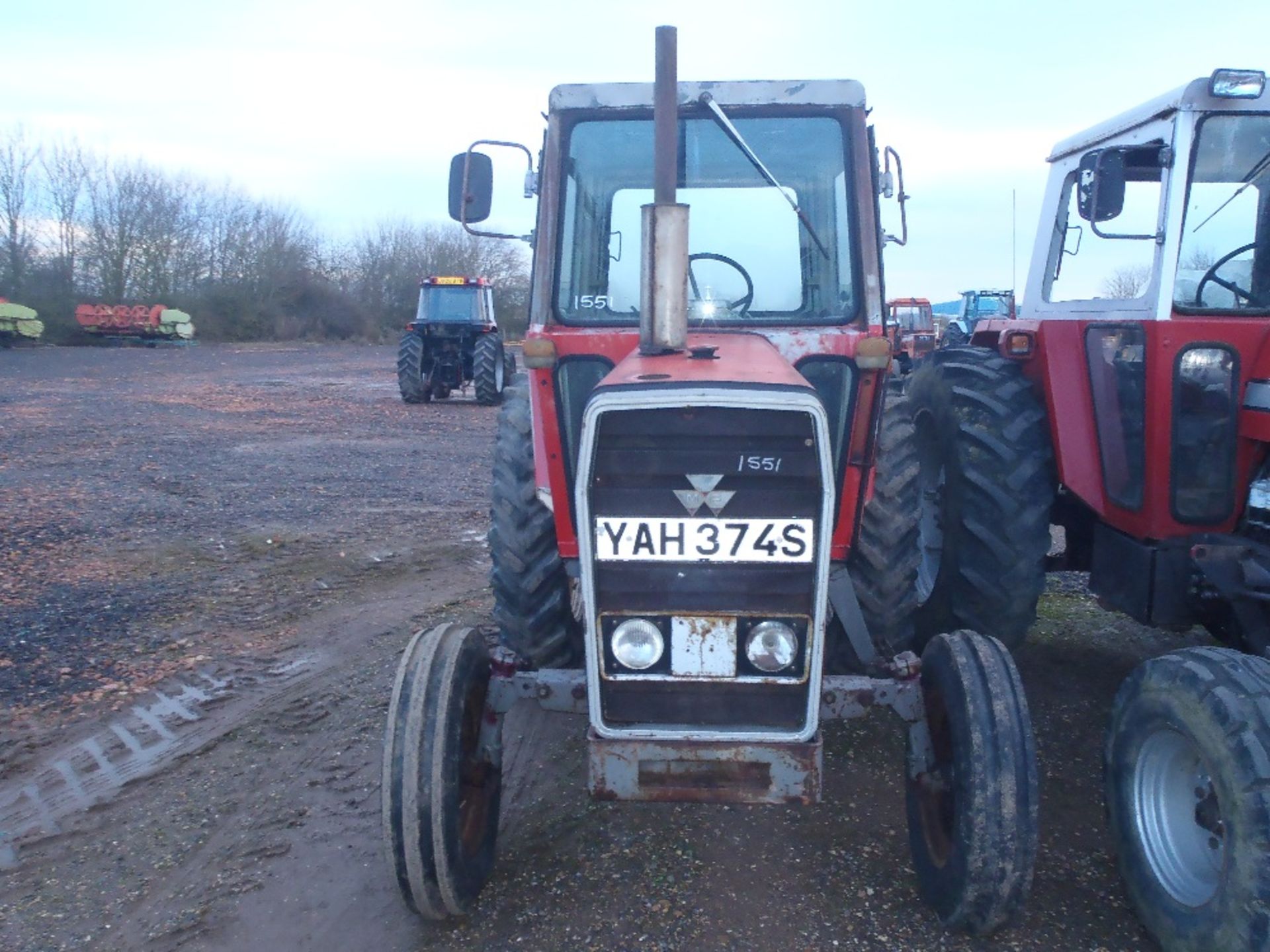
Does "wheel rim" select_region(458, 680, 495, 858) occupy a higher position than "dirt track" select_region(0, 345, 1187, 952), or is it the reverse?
"wheel rim" select_region(458, 680, 495, 858)

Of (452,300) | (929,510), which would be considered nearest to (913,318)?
(452,300)

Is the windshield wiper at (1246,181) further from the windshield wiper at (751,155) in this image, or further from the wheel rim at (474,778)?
the wheel rim at (474,778)

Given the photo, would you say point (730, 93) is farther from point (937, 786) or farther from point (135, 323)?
point (135, 323)

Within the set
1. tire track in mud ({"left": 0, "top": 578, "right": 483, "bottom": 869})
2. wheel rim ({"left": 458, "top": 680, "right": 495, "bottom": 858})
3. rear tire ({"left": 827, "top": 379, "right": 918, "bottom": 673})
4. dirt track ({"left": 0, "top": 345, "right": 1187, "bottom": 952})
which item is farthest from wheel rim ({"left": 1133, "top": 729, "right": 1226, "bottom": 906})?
tire track in mud ({"left": 0, "top": 578, "right": 483, "bottom": 869})

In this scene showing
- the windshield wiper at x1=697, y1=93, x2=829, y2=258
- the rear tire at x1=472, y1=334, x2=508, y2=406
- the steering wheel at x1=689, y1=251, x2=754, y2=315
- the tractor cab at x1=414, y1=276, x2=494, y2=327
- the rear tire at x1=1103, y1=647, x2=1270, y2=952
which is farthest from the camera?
the tractor cab at x1=414, y1=276, x2=494, y2=327

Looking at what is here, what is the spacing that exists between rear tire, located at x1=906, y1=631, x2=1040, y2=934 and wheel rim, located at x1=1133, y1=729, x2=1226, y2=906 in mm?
438

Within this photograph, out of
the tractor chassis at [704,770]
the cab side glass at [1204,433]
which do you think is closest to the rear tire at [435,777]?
the tractor chassis at [704,770]

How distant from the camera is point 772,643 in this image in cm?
286

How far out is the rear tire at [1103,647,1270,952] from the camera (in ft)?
8.25

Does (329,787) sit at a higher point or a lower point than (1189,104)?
lower

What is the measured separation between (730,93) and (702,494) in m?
1.75

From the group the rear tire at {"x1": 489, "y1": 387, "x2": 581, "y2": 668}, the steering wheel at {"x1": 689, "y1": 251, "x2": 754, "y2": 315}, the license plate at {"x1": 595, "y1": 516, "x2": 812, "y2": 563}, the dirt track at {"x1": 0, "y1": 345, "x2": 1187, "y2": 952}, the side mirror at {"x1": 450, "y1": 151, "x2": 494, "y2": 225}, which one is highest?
the side mirror at {"x1": 450, "y1": 151, "x2": 494, "y2": 225}

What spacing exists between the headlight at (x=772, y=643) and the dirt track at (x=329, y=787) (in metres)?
0.86

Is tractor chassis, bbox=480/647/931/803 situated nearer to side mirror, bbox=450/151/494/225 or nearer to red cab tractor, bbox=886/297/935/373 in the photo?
side mirror, bbox=450/151/494/225
